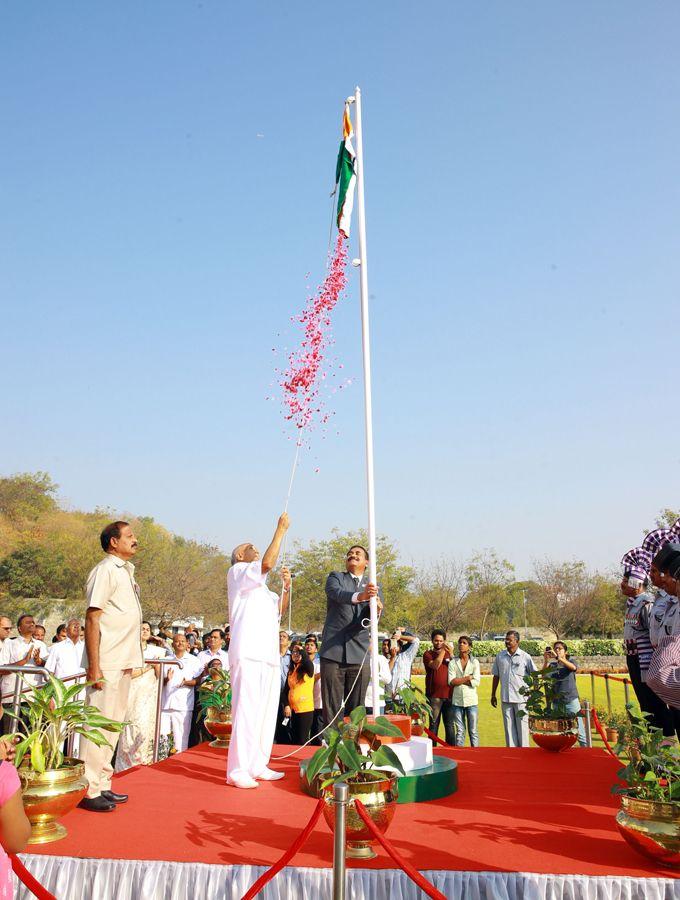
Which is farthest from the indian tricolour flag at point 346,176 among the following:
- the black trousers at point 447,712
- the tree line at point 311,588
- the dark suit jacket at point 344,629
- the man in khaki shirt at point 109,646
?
the tree line at point 311,588

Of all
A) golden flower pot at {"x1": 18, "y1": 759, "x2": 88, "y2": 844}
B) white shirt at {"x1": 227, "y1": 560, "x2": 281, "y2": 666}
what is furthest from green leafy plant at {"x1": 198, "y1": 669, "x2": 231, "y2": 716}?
golden flower pot at {"x1": 18, "y1": 759, "x2": 88, "y2": 844}

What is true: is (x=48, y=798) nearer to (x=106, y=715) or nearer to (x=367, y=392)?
(x=106, y=715)

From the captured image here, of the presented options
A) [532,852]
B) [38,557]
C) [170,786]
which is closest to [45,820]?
[170,786]

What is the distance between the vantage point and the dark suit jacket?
6.61m

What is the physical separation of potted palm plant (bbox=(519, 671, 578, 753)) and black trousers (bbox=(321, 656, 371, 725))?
1743 millimetres

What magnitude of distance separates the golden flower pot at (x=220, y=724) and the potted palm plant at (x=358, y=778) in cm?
343

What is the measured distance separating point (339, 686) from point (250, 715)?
1.42m

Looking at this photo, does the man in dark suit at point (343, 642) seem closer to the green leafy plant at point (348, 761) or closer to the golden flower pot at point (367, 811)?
the green leafy plant at point (348, 761)

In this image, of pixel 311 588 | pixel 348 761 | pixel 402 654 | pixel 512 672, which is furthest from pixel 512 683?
pixel 311 588

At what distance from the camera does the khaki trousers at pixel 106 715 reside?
458cm

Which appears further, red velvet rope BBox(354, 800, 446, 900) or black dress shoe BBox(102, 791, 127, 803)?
black dress shoe BBox(102, 791, 127, 803)

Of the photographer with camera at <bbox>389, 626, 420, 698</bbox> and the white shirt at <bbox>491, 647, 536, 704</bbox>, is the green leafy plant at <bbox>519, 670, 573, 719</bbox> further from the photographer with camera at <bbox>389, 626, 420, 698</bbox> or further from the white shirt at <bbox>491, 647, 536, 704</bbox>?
the photographer with camera at <bbox>389, 626, 420, 698</bbox>

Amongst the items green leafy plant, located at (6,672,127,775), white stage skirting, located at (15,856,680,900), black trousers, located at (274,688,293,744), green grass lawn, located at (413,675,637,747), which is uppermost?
green leafy plant, located at (6,672,127,775)

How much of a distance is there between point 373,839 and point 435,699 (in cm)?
744
